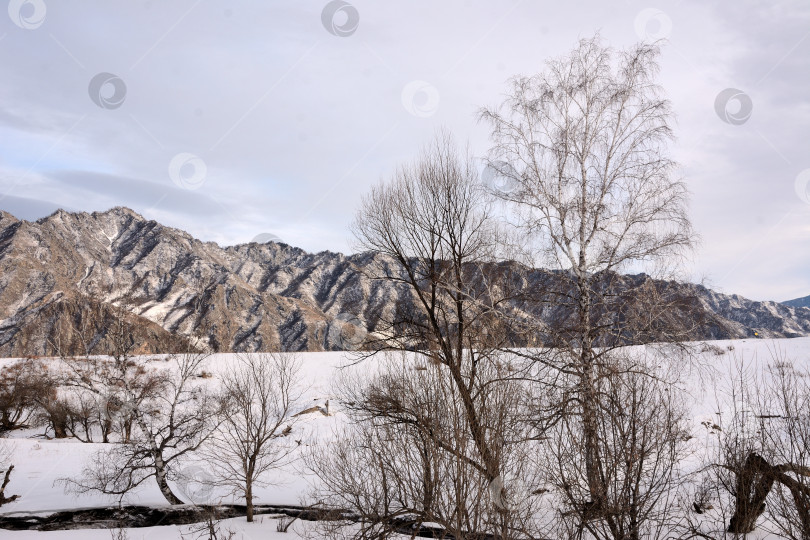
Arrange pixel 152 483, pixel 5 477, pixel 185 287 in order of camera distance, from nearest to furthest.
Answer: pixel 5 477 < pixel 152 483 < pixel 185 287

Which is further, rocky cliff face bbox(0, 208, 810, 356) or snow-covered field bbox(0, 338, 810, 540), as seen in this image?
rocky cliff face bbox(0, 208, 810, 356)

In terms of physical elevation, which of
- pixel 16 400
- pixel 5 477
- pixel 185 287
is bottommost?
pixel 5 477

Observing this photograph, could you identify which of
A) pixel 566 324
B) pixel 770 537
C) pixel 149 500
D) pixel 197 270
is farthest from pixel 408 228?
pixel 197 270

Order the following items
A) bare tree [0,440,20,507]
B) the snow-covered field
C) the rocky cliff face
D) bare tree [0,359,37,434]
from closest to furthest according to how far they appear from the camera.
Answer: the snow-covered field, bare tree [0,440,20,507], bare tree [0,359,37,434], the rocky cliff face

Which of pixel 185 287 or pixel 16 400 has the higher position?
pixel 185 287

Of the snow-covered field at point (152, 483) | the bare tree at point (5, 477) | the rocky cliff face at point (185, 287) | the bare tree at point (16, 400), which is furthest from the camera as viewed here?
the rocky cliff face at point (185, 287)

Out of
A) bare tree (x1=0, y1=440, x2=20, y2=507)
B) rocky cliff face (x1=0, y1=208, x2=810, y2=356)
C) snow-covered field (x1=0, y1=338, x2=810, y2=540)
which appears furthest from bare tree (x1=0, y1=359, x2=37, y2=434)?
rocky cliff face (x1=0, y1=208, x2=810, y2=356)

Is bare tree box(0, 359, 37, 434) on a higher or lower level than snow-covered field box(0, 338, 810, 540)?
higher

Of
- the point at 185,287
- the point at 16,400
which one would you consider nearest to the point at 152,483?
the point at 16,400

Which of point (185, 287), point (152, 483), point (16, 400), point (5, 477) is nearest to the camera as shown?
point (5, 477)

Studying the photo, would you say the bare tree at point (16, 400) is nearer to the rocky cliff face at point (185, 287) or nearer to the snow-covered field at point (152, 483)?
the snow-covered field at point (152, 483)

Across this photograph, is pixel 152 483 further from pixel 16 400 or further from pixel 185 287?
pixel 185 287

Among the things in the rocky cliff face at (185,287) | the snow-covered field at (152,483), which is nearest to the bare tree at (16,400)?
the snow-covered field at (152,483)

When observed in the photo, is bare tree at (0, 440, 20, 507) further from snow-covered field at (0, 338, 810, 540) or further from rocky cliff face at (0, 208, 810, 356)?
rocky cliff face at (0, 208, 810, 356)
